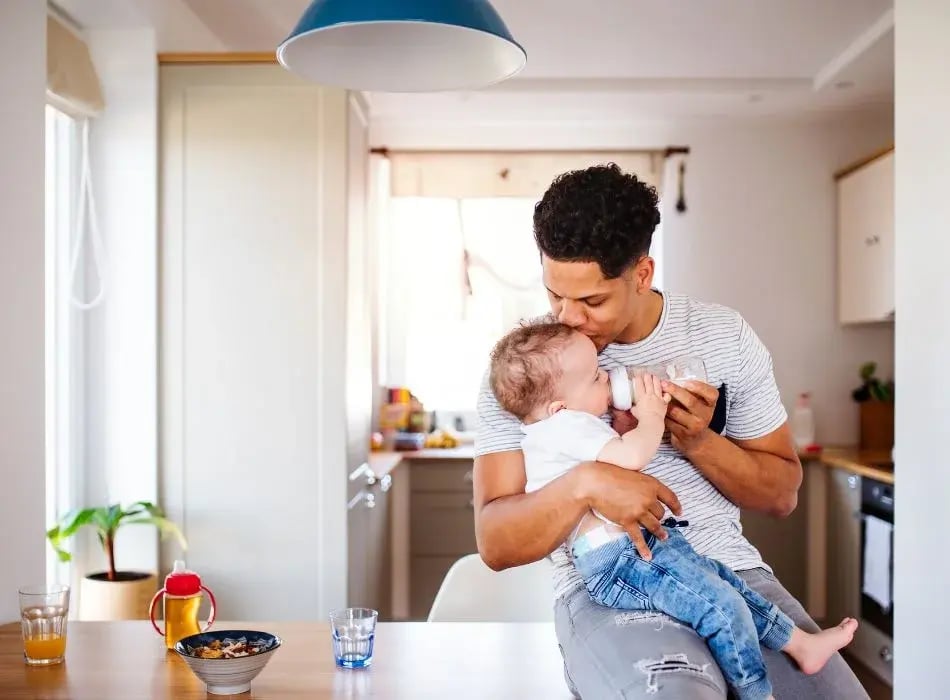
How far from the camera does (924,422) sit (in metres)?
2.24

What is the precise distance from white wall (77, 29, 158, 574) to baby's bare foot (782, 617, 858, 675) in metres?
2.36

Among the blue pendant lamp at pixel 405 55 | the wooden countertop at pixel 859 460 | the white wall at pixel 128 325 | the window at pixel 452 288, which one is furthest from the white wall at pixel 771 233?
the blue pendant lamp at pixel 405 55

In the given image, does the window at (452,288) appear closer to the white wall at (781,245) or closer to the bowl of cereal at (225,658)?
the white wall at (781,245)

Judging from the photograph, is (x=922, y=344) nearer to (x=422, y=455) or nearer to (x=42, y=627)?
(x=42, y=627)

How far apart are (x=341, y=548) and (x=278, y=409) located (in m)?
0.51

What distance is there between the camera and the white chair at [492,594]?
7.43 feet

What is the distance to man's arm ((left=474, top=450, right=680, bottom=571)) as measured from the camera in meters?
1.41

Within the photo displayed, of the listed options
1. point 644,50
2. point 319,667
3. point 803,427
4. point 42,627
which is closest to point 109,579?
point 42,627

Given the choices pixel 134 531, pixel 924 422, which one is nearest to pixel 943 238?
pixel 924 422

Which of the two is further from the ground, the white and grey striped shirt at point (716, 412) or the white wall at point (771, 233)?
the white wall at point (771, 233)

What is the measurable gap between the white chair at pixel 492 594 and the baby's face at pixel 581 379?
2.67 ft

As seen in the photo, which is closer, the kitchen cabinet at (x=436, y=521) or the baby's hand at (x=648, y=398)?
the baby's hand at (x=648, y=398)

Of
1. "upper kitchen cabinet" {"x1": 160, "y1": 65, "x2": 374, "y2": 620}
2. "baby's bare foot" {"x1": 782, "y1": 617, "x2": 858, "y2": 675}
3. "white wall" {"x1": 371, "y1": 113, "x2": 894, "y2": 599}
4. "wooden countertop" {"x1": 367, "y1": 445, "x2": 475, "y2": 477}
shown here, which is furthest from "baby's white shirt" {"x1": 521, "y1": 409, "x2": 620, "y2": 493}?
"white wall" {"x1": 371, "y1": 113, "x2": 894, "y2": 599}

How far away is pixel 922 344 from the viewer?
88.5 inches
